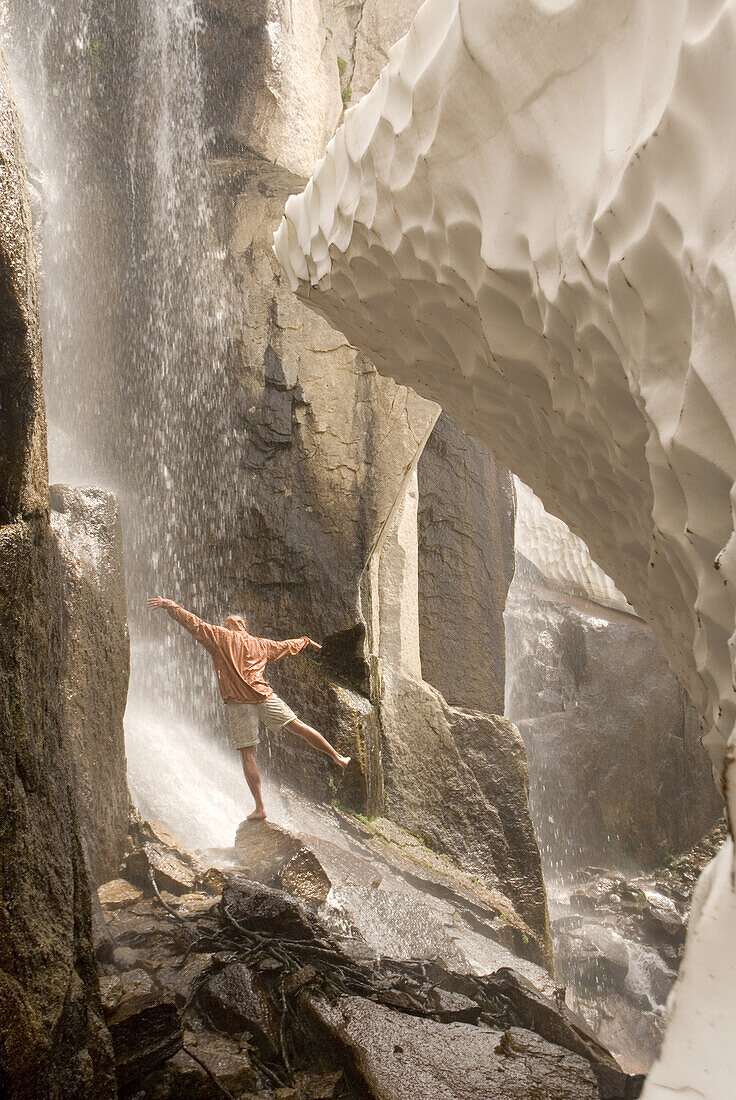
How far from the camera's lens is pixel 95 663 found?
381 centimetres

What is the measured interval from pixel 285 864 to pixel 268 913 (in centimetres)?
73

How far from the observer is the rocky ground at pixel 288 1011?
2.47 m

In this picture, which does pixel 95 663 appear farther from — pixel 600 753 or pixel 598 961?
pixel 600 753

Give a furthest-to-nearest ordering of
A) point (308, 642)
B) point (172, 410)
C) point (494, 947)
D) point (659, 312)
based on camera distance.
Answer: point (172, 410) < point (308, 642) < point (494, 947) < point (659, 312)

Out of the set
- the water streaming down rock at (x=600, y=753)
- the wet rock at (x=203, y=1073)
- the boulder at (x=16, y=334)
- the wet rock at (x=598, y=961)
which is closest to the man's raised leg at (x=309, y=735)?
the wet rock at (x=203, y=1073)

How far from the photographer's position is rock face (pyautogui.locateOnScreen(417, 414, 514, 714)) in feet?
Result: 26.4

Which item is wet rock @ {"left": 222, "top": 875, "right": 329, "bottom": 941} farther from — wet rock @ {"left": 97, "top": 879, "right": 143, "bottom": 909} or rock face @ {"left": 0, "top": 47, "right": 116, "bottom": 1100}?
rock face @ {"left": 0, "top": 47, "right": 116, "bottom": 1100}

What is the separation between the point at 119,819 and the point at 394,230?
9.62 ft

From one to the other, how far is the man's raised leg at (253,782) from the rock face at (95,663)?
910 millimetres

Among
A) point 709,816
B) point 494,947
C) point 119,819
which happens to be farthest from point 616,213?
point 709,816

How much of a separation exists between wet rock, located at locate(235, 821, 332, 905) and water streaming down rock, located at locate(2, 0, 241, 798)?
250cm

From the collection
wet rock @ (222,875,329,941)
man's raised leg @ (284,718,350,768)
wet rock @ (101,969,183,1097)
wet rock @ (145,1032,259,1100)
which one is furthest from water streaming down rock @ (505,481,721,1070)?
wet rock @ (101,969,183,1097)

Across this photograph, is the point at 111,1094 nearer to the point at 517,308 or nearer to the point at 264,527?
the point at 517,308

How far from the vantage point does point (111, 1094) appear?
2049mm
